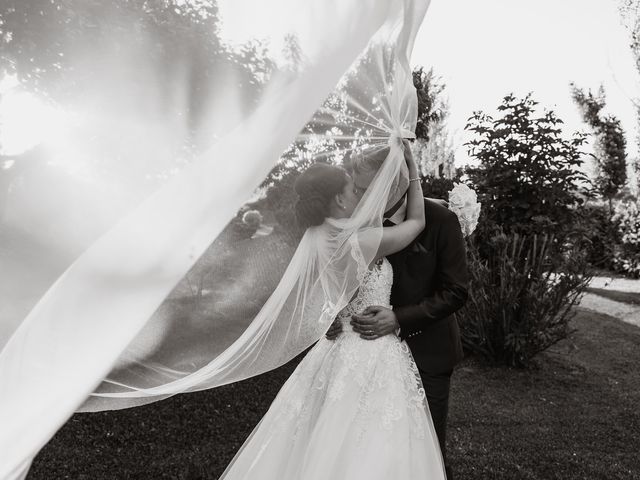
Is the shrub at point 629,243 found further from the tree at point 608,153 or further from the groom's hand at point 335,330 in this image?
the groom's hand at point 335,330

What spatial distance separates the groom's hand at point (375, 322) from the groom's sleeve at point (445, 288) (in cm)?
5

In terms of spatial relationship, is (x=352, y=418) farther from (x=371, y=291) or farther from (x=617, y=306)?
(x=617, y=306)

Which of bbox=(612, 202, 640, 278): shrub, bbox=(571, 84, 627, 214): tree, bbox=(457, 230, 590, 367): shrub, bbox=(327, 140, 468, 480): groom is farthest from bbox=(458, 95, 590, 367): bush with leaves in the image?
bbox=(571, 84, 627, 214): tree

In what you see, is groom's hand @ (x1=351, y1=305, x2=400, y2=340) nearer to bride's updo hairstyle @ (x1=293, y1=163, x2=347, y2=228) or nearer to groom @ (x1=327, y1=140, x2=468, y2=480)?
groom @ (x1=327, y1=140, x2=468, y2=480)

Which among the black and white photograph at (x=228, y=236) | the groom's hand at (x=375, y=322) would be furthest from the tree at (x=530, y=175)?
the groom's hand at (x=375, y=322)

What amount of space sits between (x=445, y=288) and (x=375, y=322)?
0.46 metres

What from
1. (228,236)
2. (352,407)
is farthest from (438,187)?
(228,236)

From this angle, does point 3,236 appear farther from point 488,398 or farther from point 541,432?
point 488,398

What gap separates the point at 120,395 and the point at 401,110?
5.38 feet

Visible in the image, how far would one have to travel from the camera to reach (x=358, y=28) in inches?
63.1

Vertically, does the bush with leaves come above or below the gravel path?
above

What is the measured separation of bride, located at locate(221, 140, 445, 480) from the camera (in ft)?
8.14

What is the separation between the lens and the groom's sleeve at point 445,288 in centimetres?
290

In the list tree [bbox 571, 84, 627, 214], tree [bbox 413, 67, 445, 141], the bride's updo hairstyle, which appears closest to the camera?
the bride's updo hairstyle
